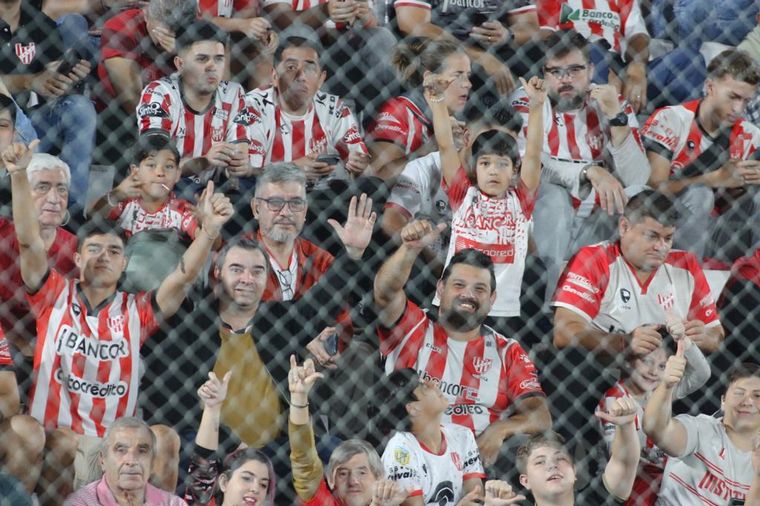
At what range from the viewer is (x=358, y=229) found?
5609 mm

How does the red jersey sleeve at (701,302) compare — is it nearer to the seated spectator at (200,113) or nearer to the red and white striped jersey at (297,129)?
the red and white striped jersey at (297,129)

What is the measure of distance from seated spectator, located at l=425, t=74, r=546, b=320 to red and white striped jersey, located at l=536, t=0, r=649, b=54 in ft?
3.26

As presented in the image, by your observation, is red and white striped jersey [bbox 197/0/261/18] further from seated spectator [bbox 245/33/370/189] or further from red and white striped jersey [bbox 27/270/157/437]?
red and white striped jersey [bbox 27/270/157/437]

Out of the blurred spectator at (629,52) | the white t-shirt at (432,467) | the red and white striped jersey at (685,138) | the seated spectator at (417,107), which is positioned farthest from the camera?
the blurred spectator at (629,52)

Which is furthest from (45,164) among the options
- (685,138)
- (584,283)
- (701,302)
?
(685,138)

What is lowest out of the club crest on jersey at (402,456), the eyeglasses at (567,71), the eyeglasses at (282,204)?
the club crest on jersey at (402,456)

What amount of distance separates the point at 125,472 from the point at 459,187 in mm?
1599

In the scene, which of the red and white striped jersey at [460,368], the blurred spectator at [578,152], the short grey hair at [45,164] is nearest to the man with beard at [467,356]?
the red and white striped jersey at [460,368]

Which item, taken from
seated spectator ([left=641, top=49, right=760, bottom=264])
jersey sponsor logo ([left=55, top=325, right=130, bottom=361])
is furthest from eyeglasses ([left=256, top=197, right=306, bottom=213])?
seated spectator ([left=641, top=49, right=760, bottom=264])

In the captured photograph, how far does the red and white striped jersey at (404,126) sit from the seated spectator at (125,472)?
5.35ft

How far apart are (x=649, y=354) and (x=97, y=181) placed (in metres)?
1.84

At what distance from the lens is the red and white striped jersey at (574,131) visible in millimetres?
6453

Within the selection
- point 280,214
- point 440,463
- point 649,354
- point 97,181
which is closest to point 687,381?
point 649,354

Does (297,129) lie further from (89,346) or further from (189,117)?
(89,346)
